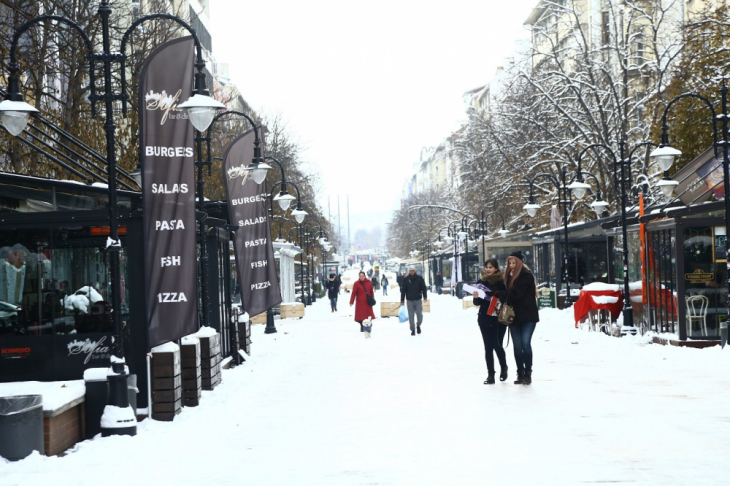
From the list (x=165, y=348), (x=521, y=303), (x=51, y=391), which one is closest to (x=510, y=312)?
(x=521, y=303)

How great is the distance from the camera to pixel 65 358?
11.2 metres

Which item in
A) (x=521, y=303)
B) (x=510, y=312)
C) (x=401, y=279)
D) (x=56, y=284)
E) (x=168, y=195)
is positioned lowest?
(x=510, y=312)

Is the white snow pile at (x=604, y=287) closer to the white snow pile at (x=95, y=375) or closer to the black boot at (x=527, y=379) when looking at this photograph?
the black boot at (x=527, y=379)

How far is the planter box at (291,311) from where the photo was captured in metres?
37.2

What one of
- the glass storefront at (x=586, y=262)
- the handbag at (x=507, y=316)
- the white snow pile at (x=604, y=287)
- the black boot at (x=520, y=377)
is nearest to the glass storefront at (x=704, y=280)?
the white snow pile at (x=604, y=287)

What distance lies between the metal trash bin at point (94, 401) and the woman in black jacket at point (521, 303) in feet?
17.3

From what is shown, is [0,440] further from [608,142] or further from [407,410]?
[608,142]

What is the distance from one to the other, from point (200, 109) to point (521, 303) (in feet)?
15.6

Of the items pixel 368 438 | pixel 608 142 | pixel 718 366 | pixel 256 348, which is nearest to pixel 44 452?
pixel 368 438

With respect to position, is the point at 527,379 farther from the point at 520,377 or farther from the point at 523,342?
the point at 523,342

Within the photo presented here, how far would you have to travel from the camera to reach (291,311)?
37.6 meters

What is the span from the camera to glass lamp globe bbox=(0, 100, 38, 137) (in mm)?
9844

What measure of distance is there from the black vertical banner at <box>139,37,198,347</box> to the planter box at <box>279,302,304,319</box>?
2589 cm

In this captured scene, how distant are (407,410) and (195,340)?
293 cm
